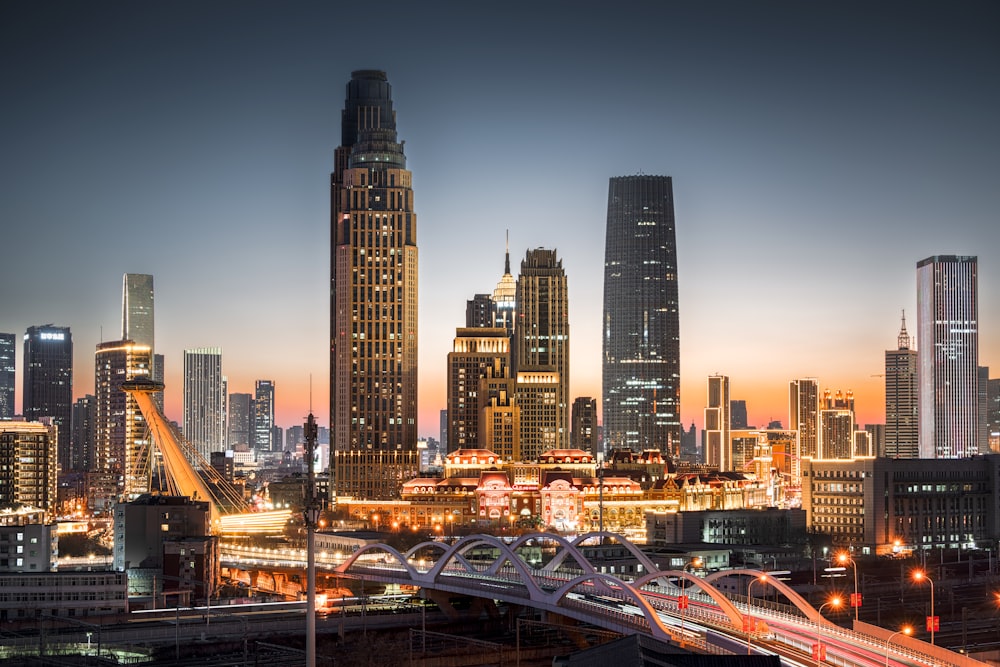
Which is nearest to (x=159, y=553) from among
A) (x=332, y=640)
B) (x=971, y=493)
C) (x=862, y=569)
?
(x=332, y=640)

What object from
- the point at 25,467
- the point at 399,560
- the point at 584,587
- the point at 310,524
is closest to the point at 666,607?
the point at 584,587

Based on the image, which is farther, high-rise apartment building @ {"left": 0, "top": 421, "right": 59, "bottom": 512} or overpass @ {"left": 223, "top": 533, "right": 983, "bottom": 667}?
high-rise apartment building @ {"left": 0, "top": 421, "right": 59, "bottom": 512}

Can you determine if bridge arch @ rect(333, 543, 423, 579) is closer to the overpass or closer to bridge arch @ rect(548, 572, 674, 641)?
the overpass

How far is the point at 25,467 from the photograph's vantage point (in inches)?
7288

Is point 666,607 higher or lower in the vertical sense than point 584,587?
higher

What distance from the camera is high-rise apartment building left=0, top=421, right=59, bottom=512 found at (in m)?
182

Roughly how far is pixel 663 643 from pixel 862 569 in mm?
57423

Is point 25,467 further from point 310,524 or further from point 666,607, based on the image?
point 310,524

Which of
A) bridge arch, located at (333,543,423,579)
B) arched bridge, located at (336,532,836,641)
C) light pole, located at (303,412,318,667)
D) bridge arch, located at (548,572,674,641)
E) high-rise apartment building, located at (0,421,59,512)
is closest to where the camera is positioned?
light pole, located at (303,412,318,667)

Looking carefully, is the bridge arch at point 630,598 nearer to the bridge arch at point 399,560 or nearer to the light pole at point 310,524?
the bridge arch at point 399,560

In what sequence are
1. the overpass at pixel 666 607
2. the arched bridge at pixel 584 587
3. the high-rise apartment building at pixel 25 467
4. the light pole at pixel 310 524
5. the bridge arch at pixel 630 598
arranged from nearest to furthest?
the light pole at pixel 310 524 < the overpass at pixel 666 607 < the bridge arch at pixel 630 598 < the arched bridge at pixel 584 587 < the high-rise apartment building at pixel 25 467

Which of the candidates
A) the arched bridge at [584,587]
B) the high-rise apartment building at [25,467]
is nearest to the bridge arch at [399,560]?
the arched bridge at [584,587]

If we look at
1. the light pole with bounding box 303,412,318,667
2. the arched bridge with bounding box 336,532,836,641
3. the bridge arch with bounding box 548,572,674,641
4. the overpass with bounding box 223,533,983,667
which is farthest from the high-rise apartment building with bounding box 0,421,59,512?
the light pole with bounding box 303,412,318,667

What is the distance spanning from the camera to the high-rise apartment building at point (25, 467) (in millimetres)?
181750
